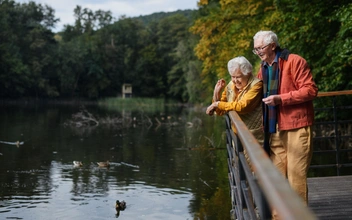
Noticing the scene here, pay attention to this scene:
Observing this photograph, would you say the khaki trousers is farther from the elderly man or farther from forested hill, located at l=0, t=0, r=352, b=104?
forested hill, located at l=0, t=0, r=352, b=104

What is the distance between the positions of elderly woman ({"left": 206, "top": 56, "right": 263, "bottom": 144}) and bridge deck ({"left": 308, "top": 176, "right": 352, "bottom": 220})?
3.39 ft

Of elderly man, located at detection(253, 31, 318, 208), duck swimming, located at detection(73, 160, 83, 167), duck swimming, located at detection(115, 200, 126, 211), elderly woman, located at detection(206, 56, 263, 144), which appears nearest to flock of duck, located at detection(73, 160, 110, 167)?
duck swimming, located at detection(73, 160, 83, 167)

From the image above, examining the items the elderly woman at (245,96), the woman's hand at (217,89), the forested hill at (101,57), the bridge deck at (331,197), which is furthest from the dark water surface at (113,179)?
the forested hill at (101,57)

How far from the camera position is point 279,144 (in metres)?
4.54

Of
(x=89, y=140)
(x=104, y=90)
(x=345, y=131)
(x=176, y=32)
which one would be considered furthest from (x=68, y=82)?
(x=345, y=131)

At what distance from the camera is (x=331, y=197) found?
582 centimetres

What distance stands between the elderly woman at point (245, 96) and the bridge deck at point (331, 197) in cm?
103

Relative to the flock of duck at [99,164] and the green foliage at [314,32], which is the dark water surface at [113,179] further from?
the green foliage at [314,32]

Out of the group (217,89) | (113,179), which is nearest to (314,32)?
(113,179)

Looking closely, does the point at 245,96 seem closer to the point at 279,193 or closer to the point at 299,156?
the point at 299,156

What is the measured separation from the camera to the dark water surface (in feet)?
33.7

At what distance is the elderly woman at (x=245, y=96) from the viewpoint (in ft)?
15.2

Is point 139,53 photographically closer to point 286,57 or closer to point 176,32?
point 176,32

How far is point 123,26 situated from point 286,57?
9663cm
